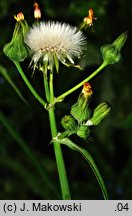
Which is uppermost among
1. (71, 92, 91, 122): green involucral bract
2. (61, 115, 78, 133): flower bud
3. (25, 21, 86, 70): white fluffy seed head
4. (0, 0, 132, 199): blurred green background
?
(0, 0, 132, 199): blurred green background

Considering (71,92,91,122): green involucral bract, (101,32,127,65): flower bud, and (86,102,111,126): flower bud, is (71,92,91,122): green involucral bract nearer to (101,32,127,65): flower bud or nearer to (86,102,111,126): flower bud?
(86,102,111,126): flower bud

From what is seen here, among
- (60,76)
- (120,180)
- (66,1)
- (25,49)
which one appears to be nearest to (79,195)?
(120,180)

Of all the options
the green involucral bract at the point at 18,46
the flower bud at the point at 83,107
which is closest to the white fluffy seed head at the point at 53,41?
the green involucral bract at the point at 18,46

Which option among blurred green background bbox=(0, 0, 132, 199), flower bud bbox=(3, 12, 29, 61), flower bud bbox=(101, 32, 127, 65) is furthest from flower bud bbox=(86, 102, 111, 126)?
Result: blurred green background bbox=(0, 0, 132, 199)

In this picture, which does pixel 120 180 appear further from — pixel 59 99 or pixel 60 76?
pixel 59 99

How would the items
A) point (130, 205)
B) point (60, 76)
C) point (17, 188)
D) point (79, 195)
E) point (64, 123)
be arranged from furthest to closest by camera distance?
point (17, 188), point (60, 76), point (79, 195), point (130, 205), point (64, 123)

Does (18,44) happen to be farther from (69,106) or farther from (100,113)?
(69,106)

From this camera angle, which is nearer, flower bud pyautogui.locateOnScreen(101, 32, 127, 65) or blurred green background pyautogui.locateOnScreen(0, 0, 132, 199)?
flower bud pyautogui.locateOnScreen(101, 32, 127, 65)
